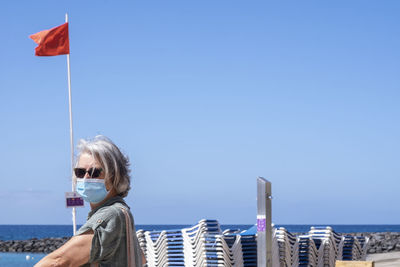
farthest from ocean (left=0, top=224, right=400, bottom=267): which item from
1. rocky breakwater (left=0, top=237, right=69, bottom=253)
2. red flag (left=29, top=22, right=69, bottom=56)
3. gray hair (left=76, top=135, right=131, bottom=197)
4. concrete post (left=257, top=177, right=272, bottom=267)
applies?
gray hair (left=76, top=135, right=131, bottom=197)

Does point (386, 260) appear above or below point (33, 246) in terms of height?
above

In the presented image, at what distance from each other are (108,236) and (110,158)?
11.6 inches

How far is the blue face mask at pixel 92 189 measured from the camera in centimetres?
250

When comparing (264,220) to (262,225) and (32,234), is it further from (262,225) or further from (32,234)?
(32,234)

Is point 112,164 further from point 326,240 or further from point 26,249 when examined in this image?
point 26,249

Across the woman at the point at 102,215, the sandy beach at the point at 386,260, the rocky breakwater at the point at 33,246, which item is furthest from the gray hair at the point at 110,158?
the rocky breakwater at the point at 33,246

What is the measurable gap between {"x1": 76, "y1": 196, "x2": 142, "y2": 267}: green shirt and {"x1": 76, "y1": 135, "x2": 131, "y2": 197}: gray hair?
96 mm

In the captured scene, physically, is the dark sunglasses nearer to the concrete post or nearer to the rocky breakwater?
the concrete post

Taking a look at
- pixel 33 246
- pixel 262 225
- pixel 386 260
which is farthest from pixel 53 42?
pixel 33 246

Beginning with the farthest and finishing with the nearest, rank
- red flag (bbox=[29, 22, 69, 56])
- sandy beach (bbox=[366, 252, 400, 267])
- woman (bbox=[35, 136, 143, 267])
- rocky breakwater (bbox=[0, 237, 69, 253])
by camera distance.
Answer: rocky breakwater (bbox=[0, 237, 69, 253]) → red flag (bbox=[29, 22, 69, 56]) → sandy beach (bbox=[366, 252, 400, 267]) → woman (bbox=[35, 136, 143, 267])

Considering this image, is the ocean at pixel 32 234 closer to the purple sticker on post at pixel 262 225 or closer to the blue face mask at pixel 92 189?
the purple sticker on post at pixel 262 225

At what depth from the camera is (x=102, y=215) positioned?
2.46 m

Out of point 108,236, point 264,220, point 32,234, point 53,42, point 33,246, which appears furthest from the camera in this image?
point 32,234

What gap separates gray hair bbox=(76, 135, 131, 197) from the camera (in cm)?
254
